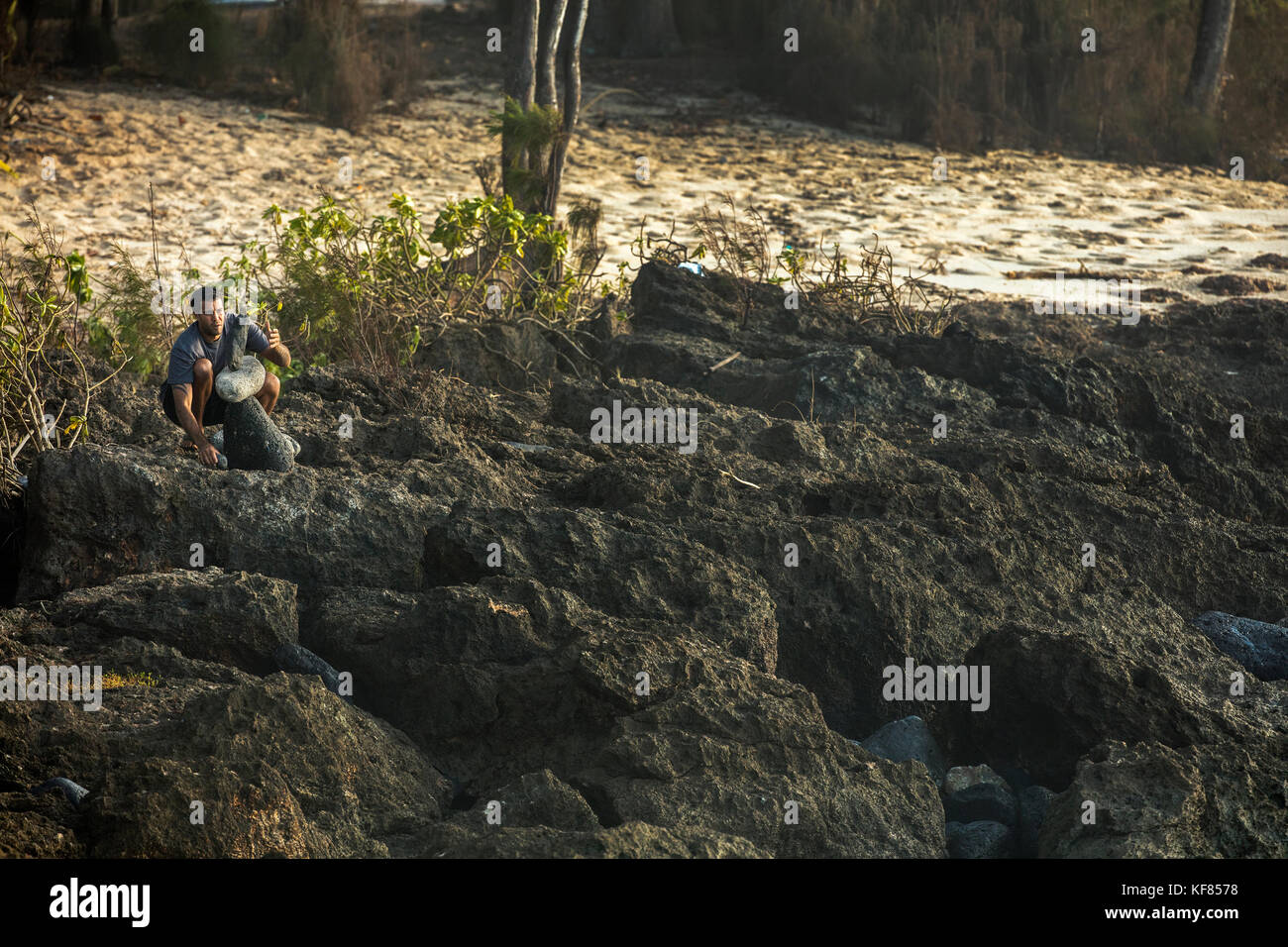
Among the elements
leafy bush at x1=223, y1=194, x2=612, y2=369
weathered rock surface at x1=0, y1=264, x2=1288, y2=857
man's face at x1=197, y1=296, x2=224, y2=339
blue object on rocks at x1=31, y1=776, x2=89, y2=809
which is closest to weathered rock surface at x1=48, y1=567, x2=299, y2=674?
weathered rock surface at x1=0, y1=264, x2=1288, y2=857

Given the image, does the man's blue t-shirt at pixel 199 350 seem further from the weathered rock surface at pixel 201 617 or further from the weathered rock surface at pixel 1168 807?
the weathered rock surface at pixel 1168 807

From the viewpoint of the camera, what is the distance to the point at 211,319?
429 cm

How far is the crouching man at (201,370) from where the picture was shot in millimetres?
4234

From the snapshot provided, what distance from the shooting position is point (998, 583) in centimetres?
431

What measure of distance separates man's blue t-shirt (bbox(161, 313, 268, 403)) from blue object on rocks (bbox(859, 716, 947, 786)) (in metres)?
2.31

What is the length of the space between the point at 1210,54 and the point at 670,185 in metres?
6.64

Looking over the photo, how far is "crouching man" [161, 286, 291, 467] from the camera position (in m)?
4.23

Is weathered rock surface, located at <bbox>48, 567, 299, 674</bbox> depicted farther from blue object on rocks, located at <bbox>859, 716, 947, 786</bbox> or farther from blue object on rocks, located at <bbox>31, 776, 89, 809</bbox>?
blue object on rocks, located at <bbox>859, 716, 947, 786</bbox>

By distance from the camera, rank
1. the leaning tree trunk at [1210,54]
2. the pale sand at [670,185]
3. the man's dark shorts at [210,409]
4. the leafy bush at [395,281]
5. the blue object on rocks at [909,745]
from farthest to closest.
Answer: the leaning tree trunk at [1210,54]
the pale sand at [670,185]
the leafy bush at [395,281]
the man's dark shorts at [210,409]
the blue object on rocks at [909,745]

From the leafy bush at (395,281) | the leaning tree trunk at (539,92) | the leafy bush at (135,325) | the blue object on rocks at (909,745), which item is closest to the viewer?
the blue object on rocks at (909,745)

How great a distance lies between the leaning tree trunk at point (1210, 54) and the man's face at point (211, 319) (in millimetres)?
12126

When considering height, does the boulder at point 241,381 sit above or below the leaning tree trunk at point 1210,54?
below

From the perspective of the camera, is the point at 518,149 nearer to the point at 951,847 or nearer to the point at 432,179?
the point at 432,179

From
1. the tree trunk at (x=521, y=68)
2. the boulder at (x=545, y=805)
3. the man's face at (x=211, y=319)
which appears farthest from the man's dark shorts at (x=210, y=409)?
the tree trunk at (x=521, y=68)
